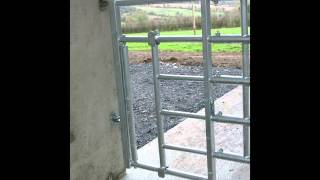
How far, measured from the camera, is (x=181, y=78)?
Result: 111 inches

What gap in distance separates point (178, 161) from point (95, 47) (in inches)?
57.6

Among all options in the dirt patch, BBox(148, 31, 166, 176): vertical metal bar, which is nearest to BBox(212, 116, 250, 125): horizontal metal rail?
BBox(148, 31, 166, 176): vertical metal bar

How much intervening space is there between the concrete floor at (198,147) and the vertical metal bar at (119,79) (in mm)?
301

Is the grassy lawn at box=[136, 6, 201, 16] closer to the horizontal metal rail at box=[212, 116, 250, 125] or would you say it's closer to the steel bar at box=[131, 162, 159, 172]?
the horizontal metal rail at box=[212, 116, 250, 125]

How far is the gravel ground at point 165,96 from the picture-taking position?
14.9 feet

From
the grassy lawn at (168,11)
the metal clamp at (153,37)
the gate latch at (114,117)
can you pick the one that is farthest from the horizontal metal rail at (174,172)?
the grassy lawn at (168,11)

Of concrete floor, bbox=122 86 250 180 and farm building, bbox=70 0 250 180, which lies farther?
concrete floor, bbox=122 86 250 180

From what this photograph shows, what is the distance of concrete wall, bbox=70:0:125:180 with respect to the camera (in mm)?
Answer: 2775

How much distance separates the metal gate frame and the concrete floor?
0.33m

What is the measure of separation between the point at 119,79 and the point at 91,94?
324mm
